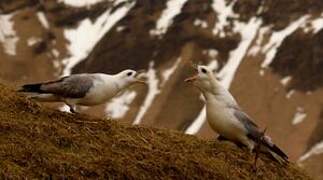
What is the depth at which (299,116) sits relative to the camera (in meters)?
179

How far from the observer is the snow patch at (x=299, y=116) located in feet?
579

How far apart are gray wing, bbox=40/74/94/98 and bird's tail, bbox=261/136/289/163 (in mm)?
3186

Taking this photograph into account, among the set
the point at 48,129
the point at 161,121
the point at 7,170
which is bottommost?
the point at 7,170

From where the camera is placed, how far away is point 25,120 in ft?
39.4

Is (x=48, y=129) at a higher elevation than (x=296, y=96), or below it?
below

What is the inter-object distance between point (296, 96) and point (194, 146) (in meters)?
177

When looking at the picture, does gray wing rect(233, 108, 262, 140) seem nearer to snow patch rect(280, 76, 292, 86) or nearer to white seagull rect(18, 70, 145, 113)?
white seagull rect(18, 70, 145, 113)

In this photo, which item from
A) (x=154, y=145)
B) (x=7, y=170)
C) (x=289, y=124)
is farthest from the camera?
(x=289, y=124)

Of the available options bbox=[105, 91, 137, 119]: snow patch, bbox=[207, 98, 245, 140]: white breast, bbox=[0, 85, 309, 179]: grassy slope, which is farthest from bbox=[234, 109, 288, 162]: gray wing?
bbox=[105, 91, 137, 119]: snow patch

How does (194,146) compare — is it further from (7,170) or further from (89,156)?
(7,170)

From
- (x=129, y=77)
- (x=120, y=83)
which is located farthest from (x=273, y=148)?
(x=120, y=83)

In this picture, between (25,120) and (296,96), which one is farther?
(296,96)

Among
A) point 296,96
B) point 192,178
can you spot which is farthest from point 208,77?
point 296,96

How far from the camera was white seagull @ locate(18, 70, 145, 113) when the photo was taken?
13.1 metres
